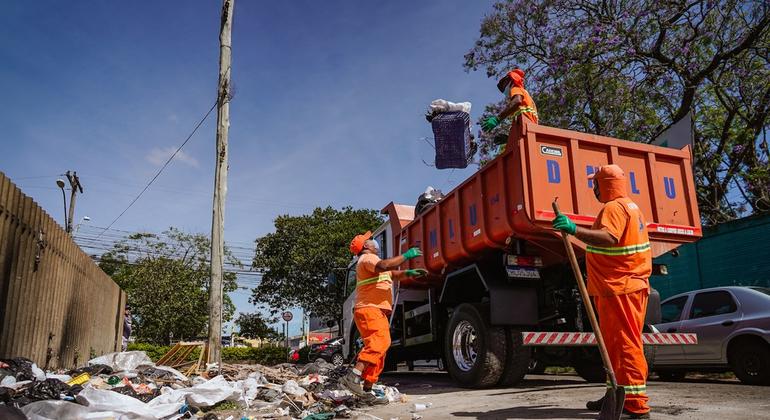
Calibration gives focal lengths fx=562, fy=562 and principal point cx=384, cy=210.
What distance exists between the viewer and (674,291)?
12547 millimetres

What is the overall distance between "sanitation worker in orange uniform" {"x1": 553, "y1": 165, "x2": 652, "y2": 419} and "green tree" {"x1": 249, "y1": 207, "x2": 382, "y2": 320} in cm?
2222

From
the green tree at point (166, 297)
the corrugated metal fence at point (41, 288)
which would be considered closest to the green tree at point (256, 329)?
the green tree at point (166, 297)

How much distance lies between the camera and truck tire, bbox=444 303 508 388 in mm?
5680

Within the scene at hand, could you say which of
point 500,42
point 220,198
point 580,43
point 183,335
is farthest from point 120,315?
point 183,335

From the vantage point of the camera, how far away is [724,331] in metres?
6.94

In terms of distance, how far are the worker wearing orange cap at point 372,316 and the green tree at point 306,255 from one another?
1997 centimetres

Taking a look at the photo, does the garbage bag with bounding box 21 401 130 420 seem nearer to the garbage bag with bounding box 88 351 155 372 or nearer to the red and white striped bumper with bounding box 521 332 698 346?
the garbage bag with bounding box 88 351 155 372

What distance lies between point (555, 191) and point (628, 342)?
2.05 metres

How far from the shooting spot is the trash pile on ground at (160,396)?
3.67 m

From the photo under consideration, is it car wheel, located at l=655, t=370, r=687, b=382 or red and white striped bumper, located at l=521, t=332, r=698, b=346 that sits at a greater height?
red and white striped bumper, located at l=521, t=332, r=698, b=346

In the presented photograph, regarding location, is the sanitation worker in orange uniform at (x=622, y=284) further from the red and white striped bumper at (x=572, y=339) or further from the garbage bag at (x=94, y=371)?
the garbage bag at (x=94, y=371)

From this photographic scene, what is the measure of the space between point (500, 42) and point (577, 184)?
9704 mm

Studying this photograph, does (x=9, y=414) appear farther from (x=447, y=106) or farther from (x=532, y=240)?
(x=447, y=106)

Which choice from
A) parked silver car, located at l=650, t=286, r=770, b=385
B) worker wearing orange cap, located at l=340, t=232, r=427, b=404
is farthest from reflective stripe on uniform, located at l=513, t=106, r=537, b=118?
parked silver car, located at l=650, t=286, r=770, b=385
